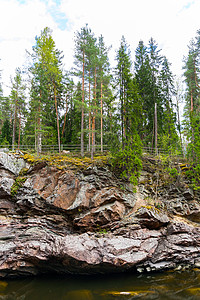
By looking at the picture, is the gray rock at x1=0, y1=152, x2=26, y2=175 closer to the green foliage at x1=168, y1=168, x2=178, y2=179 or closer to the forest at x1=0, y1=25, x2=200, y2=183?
the forest at x1=0, y1=25, x2=200, y2=183

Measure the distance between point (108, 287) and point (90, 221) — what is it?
139 inches

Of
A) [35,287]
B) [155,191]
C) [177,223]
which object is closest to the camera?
[35,287]

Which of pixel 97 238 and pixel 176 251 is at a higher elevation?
pixel 97 238

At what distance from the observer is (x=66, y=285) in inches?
287

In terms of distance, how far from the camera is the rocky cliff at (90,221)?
809 cm

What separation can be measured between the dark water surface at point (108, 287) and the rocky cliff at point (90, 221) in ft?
1.54

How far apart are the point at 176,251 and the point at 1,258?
890 cm

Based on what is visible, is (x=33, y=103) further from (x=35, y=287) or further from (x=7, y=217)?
(x=35, y=287)

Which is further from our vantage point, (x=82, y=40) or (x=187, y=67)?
(x=187, y=67)

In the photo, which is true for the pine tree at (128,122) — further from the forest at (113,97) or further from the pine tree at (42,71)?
the pine tree at (42,71)

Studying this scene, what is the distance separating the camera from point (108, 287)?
22.9 feet

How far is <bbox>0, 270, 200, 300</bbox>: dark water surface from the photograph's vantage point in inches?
249

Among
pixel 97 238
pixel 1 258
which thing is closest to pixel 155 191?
pixel 97 238

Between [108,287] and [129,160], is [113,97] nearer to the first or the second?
[129,160]
